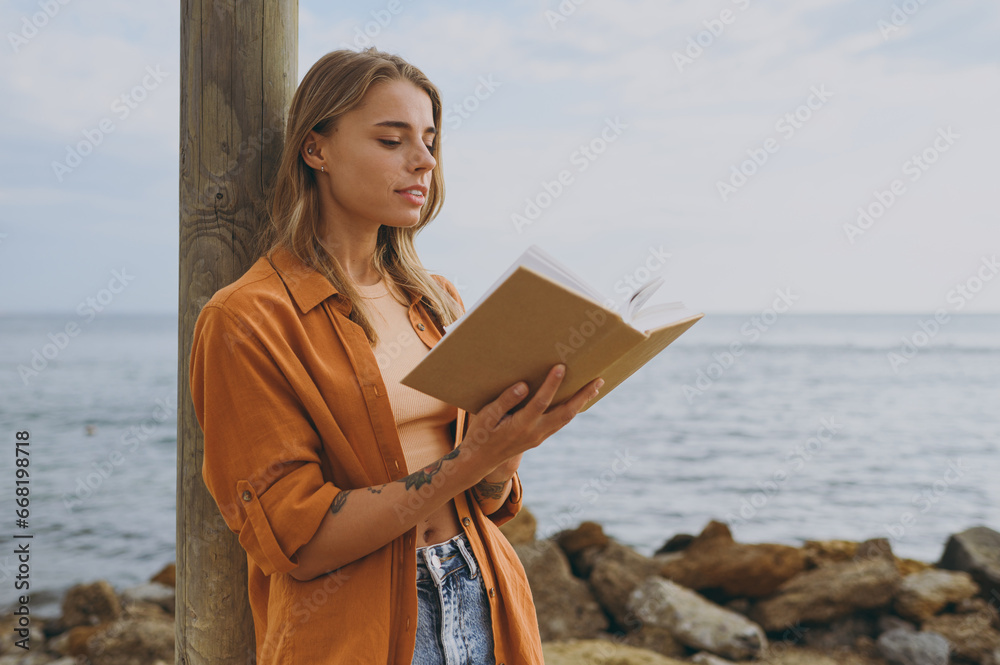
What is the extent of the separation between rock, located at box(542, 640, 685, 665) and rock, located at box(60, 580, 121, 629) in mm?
3022

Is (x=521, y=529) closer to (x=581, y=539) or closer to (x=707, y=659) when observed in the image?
(x=581, y=539)

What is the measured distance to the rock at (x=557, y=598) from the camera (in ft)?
14.7

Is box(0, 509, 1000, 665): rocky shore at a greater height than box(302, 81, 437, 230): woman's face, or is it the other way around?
box(302, 81, 437, 230): woman's face

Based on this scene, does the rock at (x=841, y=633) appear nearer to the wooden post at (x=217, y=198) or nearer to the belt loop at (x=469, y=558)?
the belt loop at (x=469, y=558)

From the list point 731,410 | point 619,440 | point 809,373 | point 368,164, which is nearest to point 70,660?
point 368,164

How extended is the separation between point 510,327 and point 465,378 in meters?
0.15

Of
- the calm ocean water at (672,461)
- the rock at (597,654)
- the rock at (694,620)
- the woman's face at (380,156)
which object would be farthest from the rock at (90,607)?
the woman's face at (380,156)

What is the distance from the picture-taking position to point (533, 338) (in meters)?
1.18

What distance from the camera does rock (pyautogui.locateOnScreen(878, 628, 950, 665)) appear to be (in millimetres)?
4191

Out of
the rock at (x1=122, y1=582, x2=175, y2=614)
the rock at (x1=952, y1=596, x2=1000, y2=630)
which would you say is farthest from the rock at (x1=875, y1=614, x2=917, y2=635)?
the rock at (x1=122, y1=582, x2=175, y2=614)

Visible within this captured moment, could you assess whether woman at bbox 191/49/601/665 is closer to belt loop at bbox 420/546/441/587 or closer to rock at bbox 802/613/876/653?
belt loop at bbox 420/546/441/587

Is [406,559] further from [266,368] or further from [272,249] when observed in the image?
[272,249]

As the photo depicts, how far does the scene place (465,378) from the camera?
125cm

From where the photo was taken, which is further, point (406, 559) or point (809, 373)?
point (809, 373)
